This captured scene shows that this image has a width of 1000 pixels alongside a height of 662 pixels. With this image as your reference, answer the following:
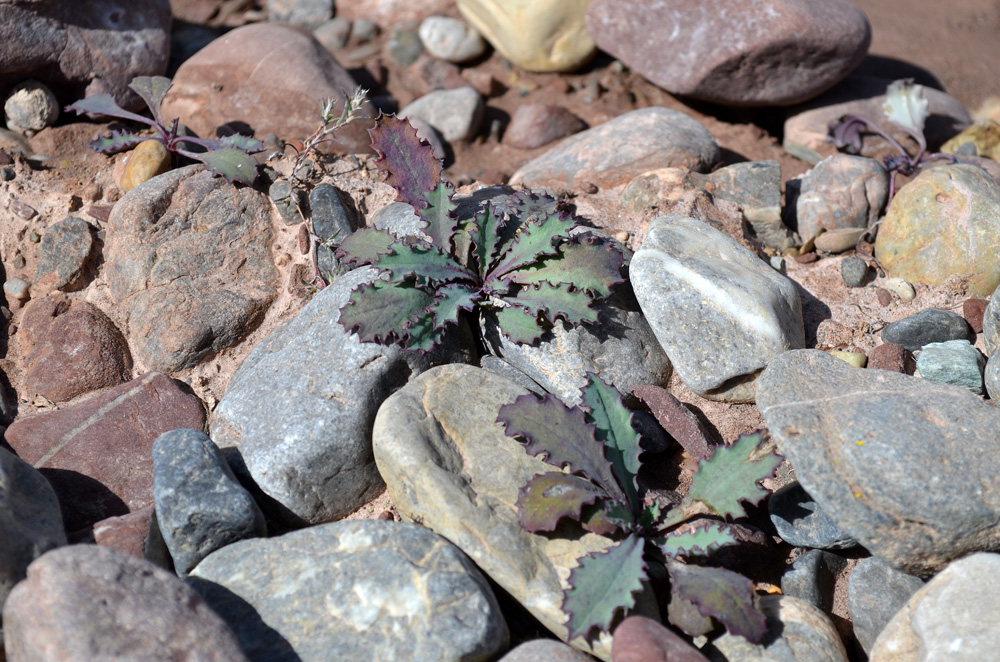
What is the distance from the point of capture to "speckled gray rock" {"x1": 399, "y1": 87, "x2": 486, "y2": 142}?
570cm

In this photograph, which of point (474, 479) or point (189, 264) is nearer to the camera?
point (474, 479)

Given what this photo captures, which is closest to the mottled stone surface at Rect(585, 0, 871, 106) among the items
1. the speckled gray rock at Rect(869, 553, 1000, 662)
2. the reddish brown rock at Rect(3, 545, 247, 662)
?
the speckled gray rock at Rect(869, 553, 1000, 662)

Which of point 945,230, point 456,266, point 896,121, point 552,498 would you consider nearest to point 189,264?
point 456,266

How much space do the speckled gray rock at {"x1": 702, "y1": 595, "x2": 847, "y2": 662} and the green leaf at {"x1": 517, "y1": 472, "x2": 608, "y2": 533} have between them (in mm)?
693

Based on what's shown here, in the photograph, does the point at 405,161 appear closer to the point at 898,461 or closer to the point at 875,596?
the point at 898,461

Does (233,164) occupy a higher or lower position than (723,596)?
higher

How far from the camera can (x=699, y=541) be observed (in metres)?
2.93

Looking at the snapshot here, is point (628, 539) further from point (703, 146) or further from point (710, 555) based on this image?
point (703, 146)

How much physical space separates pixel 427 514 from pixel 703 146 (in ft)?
9.93

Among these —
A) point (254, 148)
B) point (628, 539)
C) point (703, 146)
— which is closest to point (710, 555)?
point (628, 539)

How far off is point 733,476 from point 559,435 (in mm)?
719

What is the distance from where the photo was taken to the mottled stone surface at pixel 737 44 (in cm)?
524

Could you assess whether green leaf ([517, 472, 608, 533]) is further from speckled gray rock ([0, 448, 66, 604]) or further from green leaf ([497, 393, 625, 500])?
speckled gray rock ([0, 448, 66, 604])

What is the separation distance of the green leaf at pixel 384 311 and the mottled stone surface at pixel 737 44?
3.17 meters
